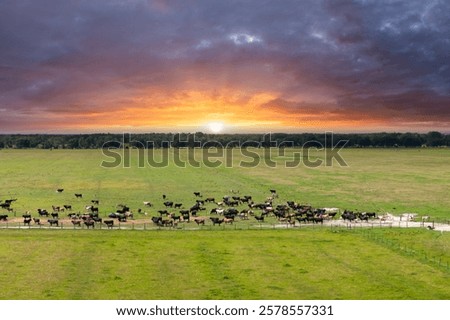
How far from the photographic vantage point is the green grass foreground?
102ft

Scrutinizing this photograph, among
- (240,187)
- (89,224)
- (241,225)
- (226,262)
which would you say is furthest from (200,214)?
(240,187)

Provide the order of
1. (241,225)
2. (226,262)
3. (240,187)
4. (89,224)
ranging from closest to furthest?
(226,262) → (89,224) → (241,225) → (240,187)

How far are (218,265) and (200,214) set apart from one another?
85.1ft

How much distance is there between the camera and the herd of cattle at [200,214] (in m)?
55.1

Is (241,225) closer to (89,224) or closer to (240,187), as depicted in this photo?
(89,224)

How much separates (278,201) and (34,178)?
56052 millimetres

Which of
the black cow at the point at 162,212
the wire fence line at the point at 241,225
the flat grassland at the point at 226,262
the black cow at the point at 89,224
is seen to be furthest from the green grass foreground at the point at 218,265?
the black cow at the point at 162,212

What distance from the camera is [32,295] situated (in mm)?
30297

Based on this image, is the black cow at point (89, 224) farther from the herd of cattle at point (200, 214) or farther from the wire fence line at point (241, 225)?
the wire fence line at point (241, 225)

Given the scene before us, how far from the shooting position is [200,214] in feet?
207

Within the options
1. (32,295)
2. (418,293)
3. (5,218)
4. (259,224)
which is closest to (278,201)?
(259,224)

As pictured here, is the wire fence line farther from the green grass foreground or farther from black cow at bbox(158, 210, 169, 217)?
black cow at bbox(158, 210, 169, 217)

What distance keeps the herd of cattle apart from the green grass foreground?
4.81 meters

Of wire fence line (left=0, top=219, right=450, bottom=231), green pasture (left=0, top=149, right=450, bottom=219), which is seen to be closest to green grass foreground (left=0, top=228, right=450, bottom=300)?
wire fence line (left=0, top=219, right=450, bottom=231)
